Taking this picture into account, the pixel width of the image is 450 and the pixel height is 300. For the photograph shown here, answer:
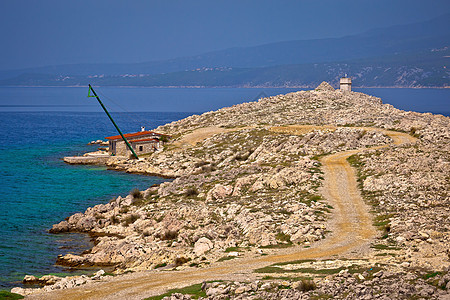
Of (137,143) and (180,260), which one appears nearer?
(180,260)

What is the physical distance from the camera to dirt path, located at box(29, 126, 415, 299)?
29661mm

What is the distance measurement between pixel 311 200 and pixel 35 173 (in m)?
48.3

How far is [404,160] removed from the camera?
53469 mm

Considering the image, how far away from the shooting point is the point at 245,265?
32.7m

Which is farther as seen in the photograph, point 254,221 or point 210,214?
point 210,214

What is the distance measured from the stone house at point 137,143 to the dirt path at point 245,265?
51.3m

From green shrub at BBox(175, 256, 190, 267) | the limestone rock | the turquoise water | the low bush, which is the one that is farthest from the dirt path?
the low bush

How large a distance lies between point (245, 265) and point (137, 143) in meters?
61.1

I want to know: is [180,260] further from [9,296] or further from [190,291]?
[9,296]

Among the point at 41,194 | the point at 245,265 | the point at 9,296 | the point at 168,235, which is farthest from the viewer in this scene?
the point at 41,194

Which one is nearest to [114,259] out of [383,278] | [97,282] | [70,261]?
[70,261]

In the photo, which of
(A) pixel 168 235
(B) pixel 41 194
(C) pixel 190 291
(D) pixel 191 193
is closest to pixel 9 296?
(C) pixel 190 291

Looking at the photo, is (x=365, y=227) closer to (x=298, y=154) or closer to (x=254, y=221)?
(x=254, y=221)

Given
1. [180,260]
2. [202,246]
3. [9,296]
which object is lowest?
[180,260]
